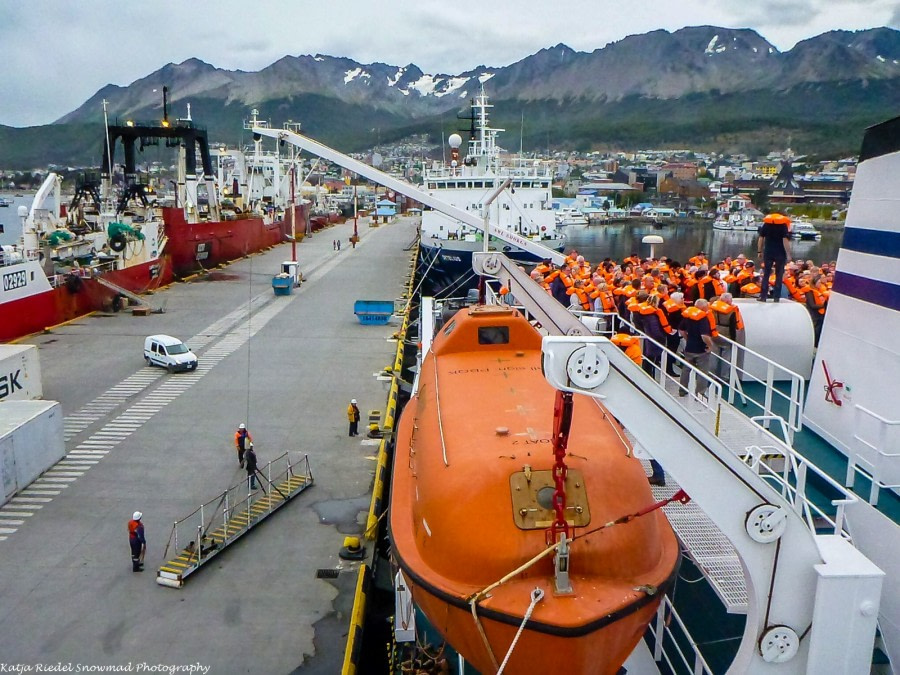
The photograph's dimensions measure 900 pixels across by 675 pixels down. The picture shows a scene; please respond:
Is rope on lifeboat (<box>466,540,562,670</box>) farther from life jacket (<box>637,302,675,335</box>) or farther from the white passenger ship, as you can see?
the white passenger ship

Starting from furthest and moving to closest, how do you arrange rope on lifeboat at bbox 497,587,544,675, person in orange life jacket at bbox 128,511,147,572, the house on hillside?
the house on hillside, person in orange life jacket at bbox 128,511,147,572, rope on lifeboat at bbox 497,587,544,675

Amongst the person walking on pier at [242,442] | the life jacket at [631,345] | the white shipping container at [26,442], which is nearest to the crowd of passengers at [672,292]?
the life jacket at [631,345]

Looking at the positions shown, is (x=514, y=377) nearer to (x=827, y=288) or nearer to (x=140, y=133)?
(x=827, y=288)

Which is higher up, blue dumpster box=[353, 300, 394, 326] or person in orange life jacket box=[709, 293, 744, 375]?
person in orange life jacket box=[709, 293, 744, 375]

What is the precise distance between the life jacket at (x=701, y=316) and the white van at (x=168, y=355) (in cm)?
1537

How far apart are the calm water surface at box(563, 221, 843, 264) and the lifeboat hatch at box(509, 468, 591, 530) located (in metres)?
59.0

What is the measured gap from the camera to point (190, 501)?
11930mm

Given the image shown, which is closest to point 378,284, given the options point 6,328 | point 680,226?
point 6,328

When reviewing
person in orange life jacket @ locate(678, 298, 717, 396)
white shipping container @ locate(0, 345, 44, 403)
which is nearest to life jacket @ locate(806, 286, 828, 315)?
person in orange life jacket @ locate(678, 298, 717, 396)

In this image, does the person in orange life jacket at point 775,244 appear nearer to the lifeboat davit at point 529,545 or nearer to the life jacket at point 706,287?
the life jacket at point 706,287

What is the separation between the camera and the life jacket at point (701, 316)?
30.2ft

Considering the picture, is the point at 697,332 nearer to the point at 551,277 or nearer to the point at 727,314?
the point at 727,314

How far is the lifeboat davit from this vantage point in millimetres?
5133

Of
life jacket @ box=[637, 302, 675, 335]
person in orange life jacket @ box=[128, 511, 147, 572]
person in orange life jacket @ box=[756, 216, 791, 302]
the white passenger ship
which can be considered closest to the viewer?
person in orange life jacket @ box=[128, 511, 147, 572]
